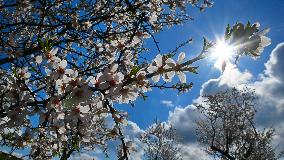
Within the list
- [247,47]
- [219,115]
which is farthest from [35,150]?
[219,115]

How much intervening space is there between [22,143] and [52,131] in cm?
43

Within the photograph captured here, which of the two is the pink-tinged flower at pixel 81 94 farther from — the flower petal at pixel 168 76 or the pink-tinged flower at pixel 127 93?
the flower petal at pixel 168 76

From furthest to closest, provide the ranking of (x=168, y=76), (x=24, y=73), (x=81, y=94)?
(x=24, y=73), (x=168, y=76), (x=81, y=94)

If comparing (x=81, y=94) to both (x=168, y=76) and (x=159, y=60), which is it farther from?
(x=168, y=76)

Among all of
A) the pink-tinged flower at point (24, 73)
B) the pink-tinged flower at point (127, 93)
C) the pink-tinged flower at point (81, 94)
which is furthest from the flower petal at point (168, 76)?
the pink-tinged flower at point (24, 73)

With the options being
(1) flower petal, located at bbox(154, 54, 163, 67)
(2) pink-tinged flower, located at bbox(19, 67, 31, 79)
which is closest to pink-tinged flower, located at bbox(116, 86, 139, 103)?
(1) flower petal, located at bbox(154, 54, 163, 67)

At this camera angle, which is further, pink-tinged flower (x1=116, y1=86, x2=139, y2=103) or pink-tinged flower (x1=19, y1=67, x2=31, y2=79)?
pink-tinged flower (x1=19, y1=67, x2=31, y2=79)

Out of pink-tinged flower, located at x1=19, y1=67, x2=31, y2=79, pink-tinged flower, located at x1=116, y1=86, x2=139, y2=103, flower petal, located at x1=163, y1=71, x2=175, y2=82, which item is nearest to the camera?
pink-tinged flower, located at x1=116, y1=86, x2=139, y2=103

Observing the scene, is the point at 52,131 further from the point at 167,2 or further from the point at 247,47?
the point at 167,2

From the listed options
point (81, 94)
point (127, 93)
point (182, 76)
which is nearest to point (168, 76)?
point (182, 76)

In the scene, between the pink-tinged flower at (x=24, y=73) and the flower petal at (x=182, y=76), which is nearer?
the flower petal at (x=182, y=76)

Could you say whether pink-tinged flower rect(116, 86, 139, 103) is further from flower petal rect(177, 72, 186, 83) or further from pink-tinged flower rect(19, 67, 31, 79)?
pink-tinged flower rect(19, 67, 31, 79)

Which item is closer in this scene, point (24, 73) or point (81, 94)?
point (81, 94)

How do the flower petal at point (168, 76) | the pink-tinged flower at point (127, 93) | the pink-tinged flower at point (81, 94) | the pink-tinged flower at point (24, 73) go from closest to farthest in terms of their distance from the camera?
1. the pink-tinged flower at point (81, 94)
2. the pink-tinged flower at point (127, 93)
3. the flower petal at point (168, 76)
4. the pink-tinged flower at point (24, 73)
